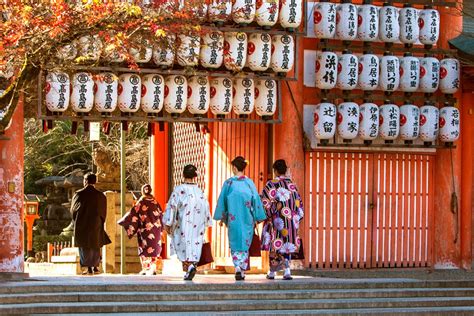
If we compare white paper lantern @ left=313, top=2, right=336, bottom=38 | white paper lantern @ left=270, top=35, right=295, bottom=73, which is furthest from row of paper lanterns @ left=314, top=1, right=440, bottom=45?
white paper lantern @ left=270, top=35, right=295, bottom=73

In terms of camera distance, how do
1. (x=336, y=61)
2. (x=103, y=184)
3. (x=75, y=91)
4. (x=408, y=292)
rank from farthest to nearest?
(x=103, y=184), (x=336, y=61), (x=75, y=91), (x=408, y=292)

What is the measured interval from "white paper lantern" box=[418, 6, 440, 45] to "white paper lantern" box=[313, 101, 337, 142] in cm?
205

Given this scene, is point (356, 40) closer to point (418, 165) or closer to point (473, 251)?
point (418, 165)

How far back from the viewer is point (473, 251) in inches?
863

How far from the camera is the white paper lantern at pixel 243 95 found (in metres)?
20.2

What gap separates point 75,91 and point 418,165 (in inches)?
245

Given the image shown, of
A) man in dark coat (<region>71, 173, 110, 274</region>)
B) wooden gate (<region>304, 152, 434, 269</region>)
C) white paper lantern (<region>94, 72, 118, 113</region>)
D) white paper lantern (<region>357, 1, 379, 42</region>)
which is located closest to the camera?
white paper lantern (<region>94, 72, 118, 113</region>)

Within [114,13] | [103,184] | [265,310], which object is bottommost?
[265,310]

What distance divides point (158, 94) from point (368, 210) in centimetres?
421

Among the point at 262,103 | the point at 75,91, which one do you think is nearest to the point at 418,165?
the point at 262,103

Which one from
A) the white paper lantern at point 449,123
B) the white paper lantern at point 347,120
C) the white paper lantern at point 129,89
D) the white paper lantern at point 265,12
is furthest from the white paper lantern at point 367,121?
the white paper lantern at point 129,89

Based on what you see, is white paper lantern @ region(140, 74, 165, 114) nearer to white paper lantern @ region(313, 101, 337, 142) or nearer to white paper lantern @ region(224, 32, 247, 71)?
white paper lantern @ region(224, 32, 247, 71)

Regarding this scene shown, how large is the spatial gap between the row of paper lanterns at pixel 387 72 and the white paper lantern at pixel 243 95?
119cm

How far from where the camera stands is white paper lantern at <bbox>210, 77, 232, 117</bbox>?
2011 cm
